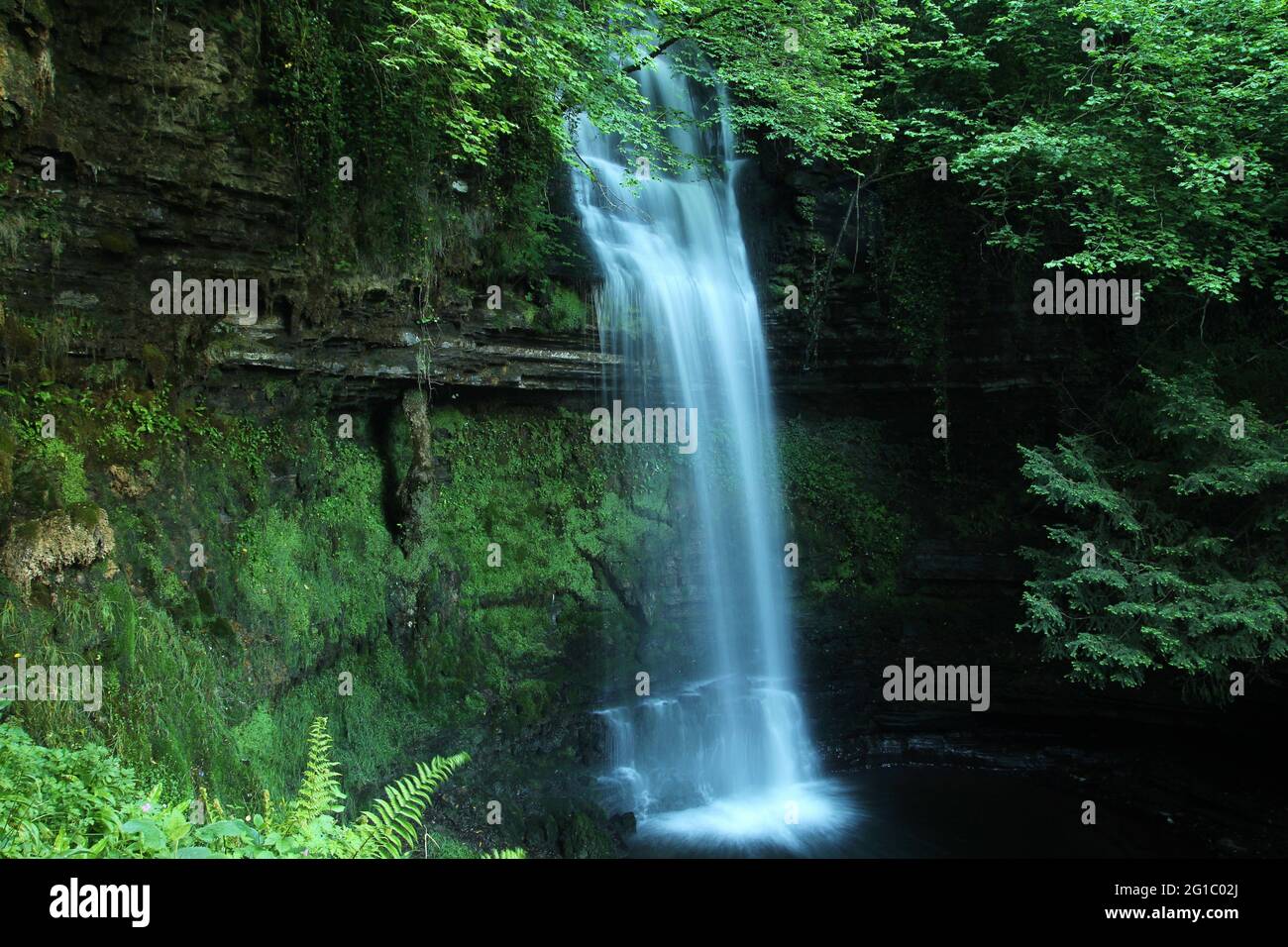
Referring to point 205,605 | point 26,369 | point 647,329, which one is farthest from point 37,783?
point 647,329

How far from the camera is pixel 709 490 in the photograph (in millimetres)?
13180

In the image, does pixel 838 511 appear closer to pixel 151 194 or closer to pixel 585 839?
pixel 585 839

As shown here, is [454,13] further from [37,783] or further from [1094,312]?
[1094,312]

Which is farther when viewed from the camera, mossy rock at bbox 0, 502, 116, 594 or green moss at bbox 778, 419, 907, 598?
green moss at bbox 778, 419, 907, 598

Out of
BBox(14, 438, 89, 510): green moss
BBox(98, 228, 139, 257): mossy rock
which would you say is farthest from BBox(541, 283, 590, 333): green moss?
BBox(14, 438, 89, 510): green moss

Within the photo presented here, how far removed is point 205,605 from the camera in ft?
27.8

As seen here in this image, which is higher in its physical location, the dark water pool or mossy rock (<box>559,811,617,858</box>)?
mossy rock (<box>559,811,617,858</box>)

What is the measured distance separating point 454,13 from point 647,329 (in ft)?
16.0

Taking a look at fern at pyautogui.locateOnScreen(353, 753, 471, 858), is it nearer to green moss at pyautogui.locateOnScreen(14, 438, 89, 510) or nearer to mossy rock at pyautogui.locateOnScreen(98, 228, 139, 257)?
green moss at pyautogui.locateOnScreen(14, 438, 89, 510)

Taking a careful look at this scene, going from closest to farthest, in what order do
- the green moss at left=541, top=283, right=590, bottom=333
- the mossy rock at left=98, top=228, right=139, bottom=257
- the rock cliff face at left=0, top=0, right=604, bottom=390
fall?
the rock cliff face at left=0, top=0, right=604, bottom=390, the mossy rock at left=98, top=228, right=139, bottom=257, the green moss at left=541, top=283, right=590, bottom=333

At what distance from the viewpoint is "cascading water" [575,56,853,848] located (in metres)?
11.6

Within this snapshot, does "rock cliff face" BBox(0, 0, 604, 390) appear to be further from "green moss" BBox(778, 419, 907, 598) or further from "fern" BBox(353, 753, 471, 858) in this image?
"green moss" BBox(778, 419, 907, 598)

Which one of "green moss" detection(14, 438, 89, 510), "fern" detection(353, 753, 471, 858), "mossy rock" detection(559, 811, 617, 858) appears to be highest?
"green moss" detection(14, 438, 89, 510)

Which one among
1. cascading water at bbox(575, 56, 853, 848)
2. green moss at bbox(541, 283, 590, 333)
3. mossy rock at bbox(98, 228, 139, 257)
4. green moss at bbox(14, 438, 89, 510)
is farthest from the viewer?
green moss at bbox(541, 283, 590, 333)
